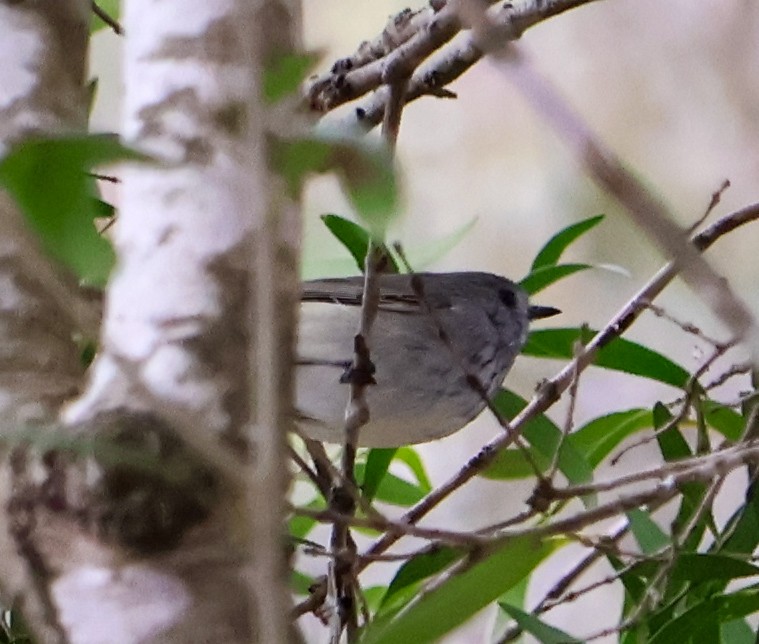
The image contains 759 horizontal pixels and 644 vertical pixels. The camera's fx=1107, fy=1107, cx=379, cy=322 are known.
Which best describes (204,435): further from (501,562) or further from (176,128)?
(501,562)

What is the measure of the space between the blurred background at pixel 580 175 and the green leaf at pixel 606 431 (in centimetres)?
121

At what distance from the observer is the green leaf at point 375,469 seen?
4.06ft

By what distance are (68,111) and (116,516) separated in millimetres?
408

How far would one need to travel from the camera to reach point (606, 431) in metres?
1.35

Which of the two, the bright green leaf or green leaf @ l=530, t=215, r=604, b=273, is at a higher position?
green leaf @ l=530, t=215, r=604, b=273

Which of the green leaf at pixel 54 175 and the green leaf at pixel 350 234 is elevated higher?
the green leaf at pixel 350 234

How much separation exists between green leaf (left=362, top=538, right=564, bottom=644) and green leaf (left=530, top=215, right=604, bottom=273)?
558 millimetres

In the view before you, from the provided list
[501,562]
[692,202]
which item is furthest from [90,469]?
[692,202]

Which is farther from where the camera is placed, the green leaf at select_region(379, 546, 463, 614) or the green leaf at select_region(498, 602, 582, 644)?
the green leaf at select_region(379, 546, 463, 614)

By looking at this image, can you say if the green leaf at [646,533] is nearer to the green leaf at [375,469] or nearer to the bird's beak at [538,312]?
the green leaf at [375,469]

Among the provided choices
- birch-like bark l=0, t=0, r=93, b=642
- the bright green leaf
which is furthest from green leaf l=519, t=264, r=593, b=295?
birch-like bark l=0, t=0, r=93, b=642

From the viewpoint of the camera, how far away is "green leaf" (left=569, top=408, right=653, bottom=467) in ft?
4.33

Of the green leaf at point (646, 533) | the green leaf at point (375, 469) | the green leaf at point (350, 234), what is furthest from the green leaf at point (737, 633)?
the green leaf at point (350, 234)

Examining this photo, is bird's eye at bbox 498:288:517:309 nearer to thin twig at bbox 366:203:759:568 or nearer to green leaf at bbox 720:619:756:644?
thin twig at bbox 366:203:759:568
